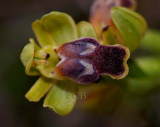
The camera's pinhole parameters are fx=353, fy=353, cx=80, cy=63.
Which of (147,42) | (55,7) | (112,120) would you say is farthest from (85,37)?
(112,120)

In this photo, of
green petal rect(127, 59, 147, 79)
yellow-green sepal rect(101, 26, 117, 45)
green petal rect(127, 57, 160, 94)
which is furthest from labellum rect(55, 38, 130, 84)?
green petal rect(127, 57, 160, 94)

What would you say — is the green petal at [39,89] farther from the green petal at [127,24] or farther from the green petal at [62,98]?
the green petal at [127,24]

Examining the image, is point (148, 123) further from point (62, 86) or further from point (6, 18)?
point (6, 18)

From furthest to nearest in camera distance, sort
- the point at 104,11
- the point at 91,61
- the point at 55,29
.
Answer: the point at 104,11
the point at 55,29
the point at 91,61

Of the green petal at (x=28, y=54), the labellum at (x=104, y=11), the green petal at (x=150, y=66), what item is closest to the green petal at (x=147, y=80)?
the green petal at (x=150, y=66)

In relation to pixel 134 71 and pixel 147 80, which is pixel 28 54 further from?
pixel 147 80

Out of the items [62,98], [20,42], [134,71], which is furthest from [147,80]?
[20,42]
